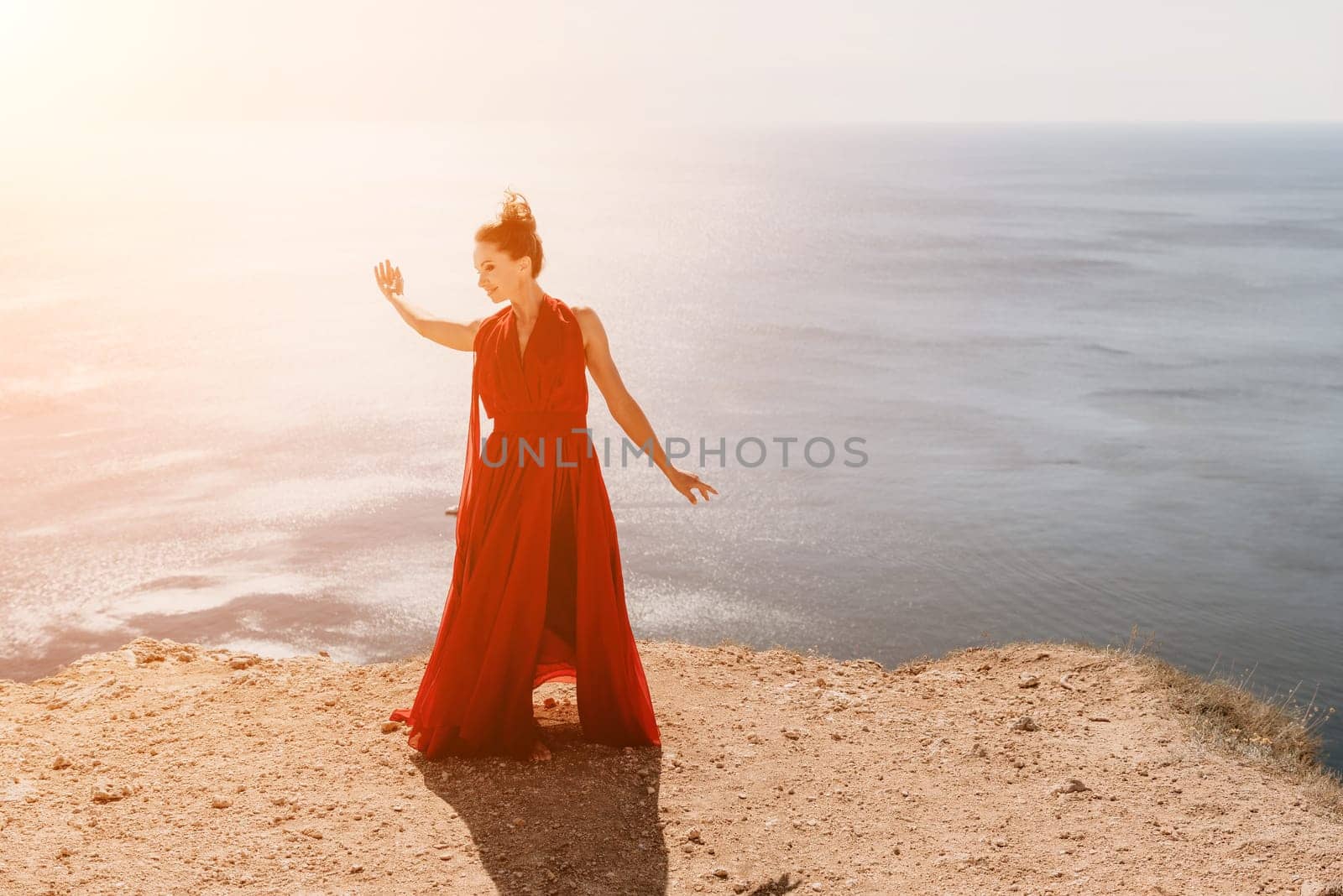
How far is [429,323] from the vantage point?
6047 mm

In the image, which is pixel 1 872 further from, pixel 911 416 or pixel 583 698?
pixel 911 416

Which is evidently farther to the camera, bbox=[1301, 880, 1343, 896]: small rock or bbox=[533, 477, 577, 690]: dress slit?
bbox=[533, 477, 577, 690]: dress slit

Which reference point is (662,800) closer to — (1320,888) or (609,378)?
(609,378)

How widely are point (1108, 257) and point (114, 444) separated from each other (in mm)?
52395

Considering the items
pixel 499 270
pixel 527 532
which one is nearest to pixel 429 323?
pixel 499 270

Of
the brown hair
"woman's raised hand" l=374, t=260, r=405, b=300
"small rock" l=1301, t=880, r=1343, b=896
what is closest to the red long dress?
the brown hair

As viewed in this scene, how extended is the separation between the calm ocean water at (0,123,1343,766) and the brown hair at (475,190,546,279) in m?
9.22

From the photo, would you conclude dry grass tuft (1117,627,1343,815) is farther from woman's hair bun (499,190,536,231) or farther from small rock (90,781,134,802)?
small rock (90,781,134,802)

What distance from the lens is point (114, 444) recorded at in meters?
22.4

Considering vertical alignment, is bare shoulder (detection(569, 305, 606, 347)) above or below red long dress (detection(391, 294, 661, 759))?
above

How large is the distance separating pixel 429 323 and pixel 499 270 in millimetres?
667

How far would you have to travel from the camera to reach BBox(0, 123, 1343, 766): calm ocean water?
15.4 meters

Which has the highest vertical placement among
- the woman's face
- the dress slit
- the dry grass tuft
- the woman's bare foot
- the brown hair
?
the brown hair

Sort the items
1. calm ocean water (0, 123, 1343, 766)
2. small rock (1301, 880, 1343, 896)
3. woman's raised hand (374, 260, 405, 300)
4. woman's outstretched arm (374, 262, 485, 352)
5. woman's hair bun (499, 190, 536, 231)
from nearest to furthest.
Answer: small rock (1301, 880, 1343, 896)
woman's hair bun (499, 190, 536, 231)
woman's outstretched arm (374, 262, 485, 352)
woman's raised hand (374, 260, 405, 300)
calm ocean water (0, 123, 1343, 766)
